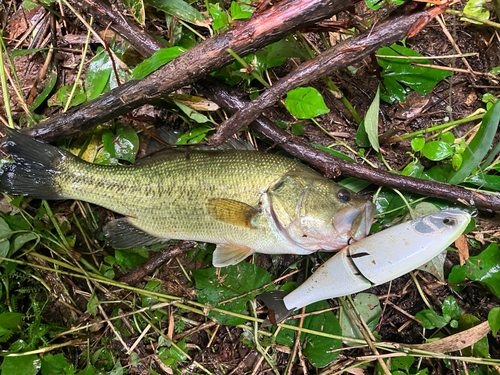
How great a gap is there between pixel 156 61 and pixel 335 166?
5.07 ft

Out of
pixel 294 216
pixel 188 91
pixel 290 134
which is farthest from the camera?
pixel 188 91

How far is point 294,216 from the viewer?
222cm

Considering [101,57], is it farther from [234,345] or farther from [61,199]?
[234,345]

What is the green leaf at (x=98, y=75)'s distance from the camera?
2.61m

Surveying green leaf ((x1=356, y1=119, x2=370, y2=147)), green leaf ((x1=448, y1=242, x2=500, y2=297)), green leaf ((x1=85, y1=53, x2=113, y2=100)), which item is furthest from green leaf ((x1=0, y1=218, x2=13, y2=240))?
green leaf ((x1=448, y1=242, x2=500, y2=297))

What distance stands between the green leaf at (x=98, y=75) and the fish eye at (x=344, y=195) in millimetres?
2164

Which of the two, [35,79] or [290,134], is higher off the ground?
[35,79]

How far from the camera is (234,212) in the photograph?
2.24m

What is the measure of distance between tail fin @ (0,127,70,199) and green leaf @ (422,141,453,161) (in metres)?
2.89

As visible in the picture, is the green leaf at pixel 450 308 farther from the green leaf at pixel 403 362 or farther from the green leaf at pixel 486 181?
the green leaf at pixel 486 181

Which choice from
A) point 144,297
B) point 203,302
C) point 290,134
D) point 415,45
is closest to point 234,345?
point 203,302

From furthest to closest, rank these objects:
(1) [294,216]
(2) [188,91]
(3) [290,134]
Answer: (2) [188,91]
(3) [290,134]
(1) [294,216]

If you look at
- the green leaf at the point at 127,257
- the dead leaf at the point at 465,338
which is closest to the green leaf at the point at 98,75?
the green leaf at the point at 127,257

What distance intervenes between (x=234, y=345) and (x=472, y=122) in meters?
2.93
